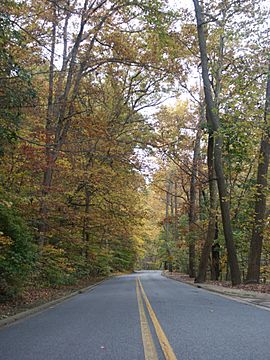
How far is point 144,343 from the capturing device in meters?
5.75

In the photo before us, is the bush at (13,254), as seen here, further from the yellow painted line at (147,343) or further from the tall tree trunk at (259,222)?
the tall tree trunk at (259,222)

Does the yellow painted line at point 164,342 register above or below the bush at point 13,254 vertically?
below

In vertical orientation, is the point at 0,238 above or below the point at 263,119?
below

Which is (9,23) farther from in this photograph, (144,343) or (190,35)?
(190,35)

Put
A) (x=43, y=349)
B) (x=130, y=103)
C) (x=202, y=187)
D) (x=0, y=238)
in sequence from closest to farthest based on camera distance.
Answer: (x=43, y=349) < (x=0, y=238) < (x=130, y=103) < (x=202, y=187)

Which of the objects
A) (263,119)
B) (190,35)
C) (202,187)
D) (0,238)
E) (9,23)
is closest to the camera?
(9,23)

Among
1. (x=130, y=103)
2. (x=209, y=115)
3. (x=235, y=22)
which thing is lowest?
(x=209, y=115)

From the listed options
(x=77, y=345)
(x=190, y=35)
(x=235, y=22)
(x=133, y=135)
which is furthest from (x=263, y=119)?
(x=77, y=345)

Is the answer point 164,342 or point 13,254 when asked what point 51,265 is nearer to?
point 13,254

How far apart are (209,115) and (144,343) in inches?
620

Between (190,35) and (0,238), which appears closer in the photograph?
(0,238)

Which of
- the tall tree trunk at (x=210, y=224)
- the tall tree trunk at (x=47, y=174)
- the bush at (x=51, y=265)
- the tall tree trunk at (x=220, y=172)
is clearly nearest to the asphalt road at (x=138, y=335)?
the bush at (x=51, y=265)

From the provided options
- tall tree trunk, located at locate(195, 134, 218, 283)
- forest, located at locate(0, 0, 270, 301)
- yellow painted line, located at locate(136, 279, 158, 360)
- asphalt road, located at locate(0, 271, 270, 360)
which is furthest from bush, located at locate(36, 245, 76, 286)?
tall tree trunk, located at locate(195, 134, 218, 283)

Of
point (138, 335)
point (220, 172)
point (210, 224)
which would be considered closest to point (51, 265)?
point (220, 172)
